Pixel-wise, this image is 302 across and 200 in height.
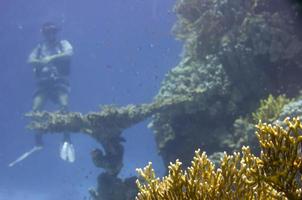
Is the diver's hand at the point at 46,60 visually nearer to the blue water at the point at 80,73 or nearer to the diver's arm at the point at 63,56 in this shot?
the diver's arm at the point at 63,56

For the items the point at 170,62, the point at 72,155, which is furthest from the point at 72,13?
the point at 72,155

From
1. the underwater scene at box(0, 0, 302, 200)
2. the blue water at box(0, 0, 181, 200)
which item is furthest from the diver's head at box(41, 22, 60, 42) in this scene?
the blue water at box(0, 0, 181, 200)

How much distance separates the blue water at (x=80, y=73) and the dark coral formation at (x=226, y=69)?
2246 cm

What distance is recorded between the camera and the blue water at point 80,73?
47.3 metres

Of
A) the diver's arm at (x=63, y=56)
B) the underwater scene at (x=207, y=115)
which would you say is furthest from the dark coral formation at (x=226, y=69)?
the diver's arm at (x=63, y=56)

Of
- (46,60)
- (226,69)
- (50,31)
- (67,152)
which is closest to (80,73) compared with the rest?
(50,31)

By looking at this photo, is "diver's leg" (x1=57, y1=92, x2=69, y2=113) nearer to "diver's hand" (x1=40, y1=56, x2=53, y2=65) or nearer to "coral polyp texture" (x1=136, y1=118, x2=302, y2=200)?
"diver's hand" (x1=40, y1=56, x2=53, y2=65)

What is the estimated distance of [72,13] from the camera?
56719 millimetres

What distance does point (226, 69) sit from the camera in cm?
1200

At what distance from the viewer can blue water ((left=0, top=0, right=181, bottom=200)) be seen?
47.3 meters

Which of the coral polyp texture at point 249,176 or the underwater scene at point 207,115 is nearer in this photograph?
the coral polyp texture at point 249,176

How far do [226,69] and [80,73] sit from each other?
65.1 metres

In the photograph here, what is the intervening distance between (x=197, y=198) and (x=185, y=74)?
35.3 feet

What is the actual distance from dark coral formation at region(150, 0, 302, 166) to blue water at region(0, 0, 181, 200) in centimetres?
2246
